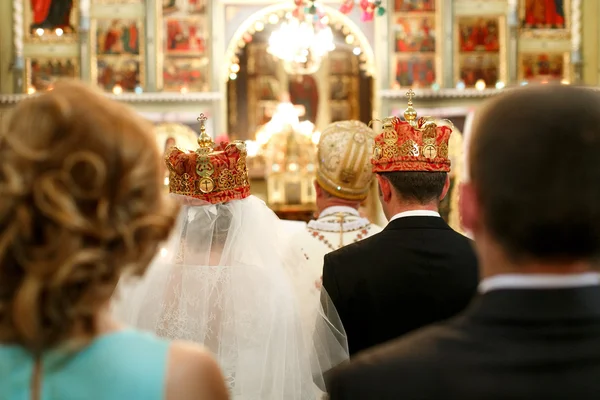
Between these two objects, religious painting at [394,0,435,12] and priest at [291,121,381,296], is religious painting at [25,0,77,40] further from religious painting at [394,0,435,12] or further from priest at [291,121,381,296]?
priest at [291,121,381,296]

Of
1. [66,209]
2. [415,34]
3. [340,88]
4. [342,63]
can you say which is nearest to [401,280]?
[66,209]

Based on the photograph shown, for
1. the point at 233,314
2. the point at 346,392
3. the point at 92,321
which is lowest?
the point at 233,314

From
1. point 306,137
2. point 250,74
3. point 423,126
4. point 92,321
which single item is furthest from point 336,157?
point 250,74

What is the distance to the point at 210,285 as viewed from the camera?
3414 millimetres

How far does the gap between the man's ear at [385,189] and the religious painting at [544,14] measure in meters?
14.3

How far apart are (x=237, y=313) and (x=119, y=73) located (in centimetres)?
1387

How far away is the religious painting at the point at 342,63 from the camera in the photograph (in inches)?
781

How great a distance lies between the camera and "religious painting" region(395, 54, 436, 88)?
16.7 m

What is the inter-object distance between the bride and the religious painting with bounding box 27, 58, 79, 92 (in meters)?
13.7

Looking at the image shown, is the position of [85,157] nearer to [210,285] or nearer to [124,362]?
[124,362]

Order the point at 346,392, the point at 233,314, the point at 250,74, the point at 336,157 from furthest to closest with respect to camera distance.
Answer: the point at 250,74 < the point at 336,157 < the point at 233,314 < the point at 346,392

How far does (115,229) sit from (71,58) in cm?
1587

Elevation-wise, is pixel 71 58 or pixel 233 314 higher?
pixel 71 58

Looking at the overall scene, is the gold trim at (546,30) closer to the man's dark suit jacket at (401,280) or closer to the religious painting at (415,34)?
the religious painting at (415,34)
